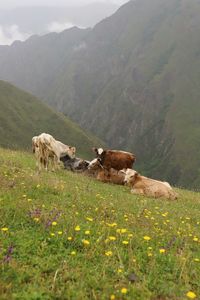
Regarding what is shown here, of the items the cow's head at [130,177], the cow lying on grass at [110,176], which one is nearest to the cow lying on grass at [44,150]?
the cow lying on grass at [110,176]

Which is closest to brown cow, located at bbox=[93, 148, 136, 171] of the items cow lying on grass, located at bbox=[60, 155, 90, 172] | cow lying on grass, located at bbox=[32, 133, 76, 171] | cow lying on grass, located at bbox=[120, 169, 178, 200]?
cow lying on grass, located at bbox=[120, 169, 178, 200]

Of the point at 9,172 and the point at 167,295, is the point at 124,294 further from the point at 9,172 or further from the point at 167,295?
the point at 9,172

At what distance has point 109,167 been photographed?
2659 centimetres

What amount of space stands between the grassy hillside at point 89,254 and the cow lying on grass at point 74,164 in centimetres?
1748

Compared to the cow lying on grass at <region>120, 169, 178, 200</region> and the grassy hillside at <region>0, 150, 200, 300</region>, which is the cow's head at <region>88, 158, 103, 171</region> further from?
the grassy hillside at <region>0, 150, 200, 300</region>

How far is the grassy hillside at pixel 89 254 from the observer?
732cm

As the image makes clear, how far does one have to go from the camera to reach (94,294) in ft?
23.1

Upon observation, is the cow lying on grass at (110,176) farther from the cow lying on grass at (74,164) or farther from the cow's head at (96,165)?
the cow lying on grass at (74,164)

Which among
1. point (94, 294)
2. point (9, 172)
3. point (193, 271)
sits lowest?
point (94, 294)

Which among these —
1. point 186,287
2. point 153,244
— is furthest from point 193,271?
point 153,244

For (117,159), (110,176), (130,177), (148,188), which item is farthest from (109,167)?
(148,188)

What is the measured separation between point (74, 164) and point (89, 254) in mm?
22587

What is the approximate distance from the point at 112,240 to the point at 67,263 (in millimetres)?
1756

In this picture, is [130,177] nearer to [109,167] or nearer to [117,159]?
[109,167]
